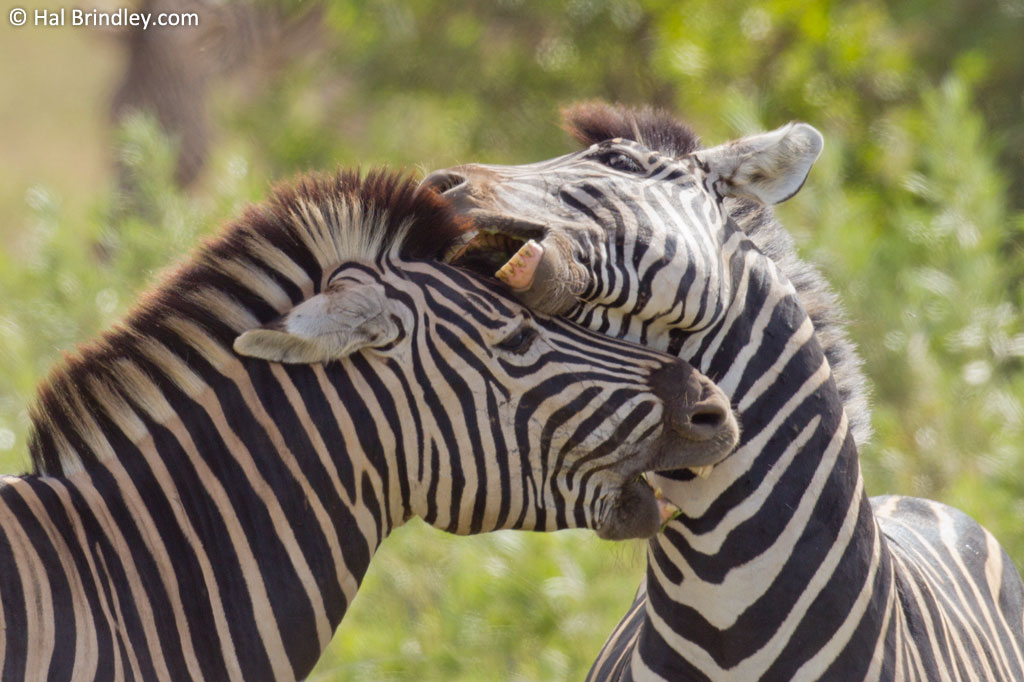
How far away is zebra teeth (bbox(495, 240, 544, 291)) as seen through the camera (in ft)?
8.59

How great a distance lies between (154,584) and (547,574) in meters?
4.70

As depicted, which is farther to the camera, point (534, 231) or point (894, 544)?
point (894, 544)

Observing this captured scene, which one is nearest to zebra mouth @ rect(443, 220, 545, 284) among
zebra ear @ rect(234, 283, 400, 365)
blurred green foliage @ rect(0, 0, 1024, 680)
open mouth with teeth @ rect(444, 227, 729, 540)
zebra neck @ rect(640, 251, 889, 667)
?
open mouth with teeth @ rect(444, 227, 729, 540)

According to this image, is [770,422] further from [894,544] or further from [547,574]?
[547,574]

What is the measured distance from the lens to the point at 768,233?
3.26 m

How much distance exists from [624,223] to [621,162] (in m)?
0.27

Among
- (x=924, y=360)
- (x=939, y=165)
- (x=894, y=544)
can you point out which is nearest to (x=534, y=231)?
(x=894, y=544)

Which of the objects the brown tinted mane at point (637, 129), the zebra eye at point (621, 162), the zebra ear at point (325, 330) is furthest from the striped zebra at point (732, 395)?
the zebra ear at point (325, 330)

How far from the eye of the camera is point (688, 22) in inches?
524

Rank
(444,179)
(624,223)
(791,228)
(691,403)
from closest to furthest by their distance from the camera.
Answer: (691,403)
(624,223)
(444,179)
(791,228)

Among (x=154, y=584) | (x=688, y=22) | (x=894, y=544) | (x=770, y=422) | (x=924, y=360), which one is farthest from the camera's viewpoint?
(x=688, y=22)

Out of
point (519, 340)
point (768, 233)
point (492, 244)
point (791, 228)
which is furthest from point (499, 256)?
point (791, 228)

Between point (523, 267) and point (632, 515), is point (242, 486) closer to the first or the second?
point (523, 267)

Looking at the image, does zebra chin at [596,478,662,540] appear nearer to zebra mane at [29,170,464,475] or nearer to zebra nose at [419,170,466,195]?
zebra mane at [29,170,464,475]
